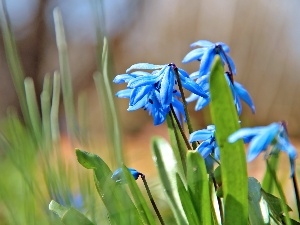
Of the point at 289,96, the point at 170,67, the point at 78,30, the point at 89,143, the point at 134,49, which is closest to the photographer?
the point at 170,67

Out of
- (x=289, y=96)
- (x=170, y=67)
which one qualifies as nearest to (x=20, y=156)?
(x=170, y=67)

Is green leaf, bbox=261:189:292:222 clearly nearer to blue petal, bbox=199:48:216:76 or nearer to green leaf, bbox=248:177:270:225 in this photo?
green leaf, bbox=248:177:270:225

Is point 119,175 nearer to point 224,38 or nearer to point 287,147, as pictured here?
point 287,147

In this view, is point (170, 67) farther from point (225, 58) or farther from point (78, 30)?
point (78, 30)

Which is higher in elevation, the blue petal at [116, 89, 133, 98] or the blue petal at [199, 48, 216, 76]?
the blue petal at [199, 48, 216, 76]

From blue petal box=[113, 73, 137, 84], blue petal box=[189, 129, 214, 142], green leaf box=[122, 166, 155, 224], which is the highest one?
blue petal box=[113, 73, 137, 84]

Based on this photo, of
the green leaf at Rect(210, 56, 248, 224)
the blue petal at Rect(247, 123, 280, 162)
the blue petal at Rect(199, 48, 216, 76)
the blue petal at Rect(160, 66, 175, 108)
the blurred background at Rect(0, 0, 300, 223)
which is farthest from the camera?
the blurred background at Rect(0, 0, 300, 223)

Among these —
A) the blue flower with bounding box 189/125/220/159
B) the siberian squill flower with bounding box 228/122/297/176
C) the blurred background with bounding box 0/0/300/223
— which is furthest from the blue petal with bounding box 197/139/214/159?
the blurred background with bounding box 0/0/300/223

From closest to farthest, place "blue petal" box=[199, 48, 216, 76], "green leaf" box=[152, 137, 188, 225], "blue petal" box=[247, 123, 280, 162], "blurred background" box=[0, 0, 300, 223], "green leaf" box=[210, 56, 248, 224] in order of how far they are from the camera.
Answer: "blue petal" box=[247, 123, 280, 162]
"green leaf" box=[210, 56, 248, 224]
"blue petal" box=[199, 48, 216, 76]
"green leaf" box=[152, 137, 188, 225]
"blurred background" box=[0, 0, 300, 223]
